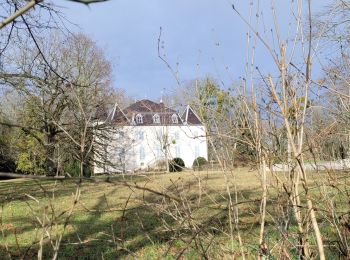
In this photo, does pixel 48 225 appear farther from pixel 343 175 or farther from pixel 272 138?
pixel 343 175

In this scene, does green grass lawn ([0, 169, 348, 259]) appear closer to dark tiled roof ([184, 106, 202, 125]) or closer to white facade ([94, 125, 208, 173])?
white facade ([94, 125, 208, 173])

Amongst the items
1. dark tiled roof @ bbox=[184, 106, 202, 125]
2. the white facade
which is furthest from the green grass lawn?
dark tiled roof @ bbox=[184, 106, 202, 125]

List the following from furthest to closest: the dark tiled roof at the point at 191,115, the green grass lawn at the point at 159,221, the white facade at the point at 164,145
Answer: the dark tiled roof at the point at 191,115
the white facade at the point at 164,145
the green grass lawn at the point at 159,221

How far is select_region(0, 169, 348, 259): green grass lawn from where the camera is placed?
63.4 inches

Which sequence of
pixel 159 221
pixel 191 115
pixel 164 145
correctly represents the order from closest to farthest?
pixel 164 145, pixel 191 115, pixel 159 221

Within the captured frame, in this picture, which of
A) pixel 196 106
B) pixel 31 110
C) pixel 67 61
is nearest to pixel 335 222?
pixel 196 106

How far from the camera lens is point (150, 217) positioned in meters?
8.51

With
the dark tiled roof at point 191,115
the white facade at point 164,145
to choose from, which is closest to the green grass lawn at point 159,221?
the white facade at point 164,145

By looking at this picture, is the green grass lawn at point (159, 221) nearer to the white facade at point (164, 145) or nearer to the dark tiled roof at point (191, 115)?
the white facade at point (164, 145)

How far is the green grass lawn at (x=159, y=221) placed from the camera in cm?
161

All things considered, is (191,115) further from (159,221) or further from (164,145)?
(159,221)

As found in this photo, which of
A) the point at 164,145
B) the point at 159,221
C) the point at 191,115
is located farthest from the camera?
the point at 159,221

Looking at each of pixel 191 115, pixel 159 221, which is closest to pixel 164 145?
pixel 191 115

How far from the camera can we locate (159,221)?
6.80m
